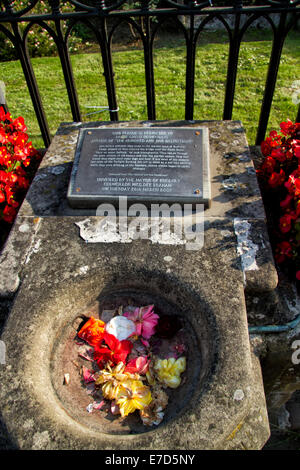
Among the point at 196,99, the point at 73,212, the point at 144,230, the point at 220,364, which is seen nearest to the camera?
the point at 220,364

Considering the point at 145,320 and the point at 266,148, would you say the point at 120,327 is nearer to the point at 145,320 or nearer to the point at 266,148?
the point at 145,320

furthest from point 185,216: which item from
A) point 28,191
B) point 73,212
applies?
point 28,191

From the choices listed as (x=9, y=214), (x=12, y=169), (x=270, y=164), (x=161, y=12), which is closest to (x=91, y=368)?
(x=9, y=214)

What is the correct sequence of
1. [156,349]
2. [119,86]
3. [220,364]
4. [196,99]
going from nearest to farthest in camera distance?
[220,364]
[156,349]
[196,99]
[119,86]

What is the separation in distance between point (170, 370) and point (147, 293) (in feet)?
1.61

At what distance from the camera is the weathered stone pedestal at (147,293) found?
1593 millimetres

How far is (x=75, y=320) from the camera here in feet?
7.14

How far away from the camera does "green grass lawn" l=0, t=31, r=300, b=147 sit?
16.8 ft

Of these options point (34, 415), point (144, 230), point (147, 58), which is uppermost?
point (147, 58)

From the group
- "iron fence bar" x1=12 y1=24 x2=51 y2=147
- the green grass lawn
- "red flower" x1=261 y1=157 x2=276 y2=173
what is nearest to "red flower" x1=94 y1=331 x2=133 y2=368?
"red flower" x1=261 y1=157 x2=276 y2=173

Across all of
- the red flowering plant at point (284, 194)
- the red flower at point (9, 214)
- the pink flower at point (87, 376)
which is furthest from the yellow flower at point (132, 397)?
the red flower at point (9, 214)

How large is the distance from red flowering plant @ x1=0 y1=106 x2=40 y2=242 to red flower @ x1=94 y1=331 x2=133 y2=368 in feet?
3.93

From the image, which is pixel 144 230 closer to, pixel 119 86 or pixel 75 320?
pixel 75 320

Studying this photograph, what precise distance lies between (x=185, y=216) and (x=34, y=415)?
1418 mm
